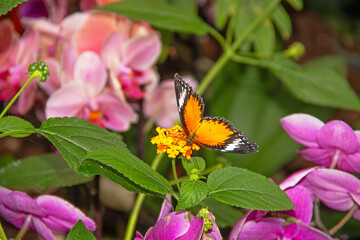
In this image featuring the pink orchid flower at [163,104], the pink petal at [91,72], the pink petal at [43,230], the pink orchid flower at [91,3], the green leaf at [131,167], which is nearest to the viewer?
the green leaf at [131,167]

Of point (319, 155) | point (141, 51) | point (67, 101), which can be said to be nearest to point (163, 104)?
point (141, 51)

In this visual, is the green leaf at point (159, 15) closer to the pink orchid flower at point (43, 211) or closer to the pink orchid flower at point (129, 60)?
the pink orchid flower at point (129, 60)

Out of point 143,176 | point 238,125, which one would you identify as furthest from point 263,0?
point 143,176

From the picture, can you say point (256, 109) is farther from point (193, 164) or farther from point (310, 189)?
point (193, 164)

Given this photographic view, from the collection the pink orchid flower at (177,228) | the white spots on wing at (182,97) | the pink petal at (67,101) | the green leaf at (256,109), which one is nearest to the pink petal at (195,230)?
the pink orchid flower at (177,228)

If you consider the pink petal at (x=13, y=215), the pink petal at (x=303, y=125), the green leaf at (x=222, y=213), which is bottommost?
the green leaf at (x=222, y=213)

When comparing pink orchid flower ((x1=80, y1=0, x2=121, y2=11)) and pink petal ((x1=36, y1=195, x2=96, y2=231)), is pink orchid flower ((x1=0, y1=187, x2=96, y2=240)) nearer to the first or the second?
pink petal ((x1=36, y1=195, x2=96, y2=231))

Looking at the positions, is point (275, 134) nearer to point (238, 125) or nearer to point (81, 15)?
point (238, 125)
